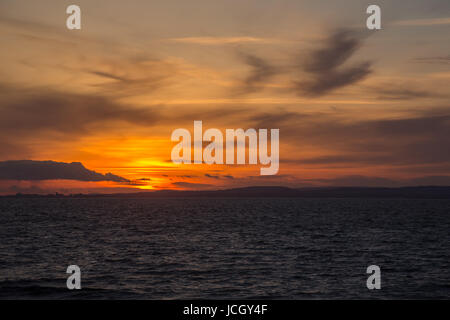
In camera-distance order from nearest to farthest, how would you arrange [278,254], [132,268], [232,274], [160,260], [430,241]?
[232,274]
[132,268]
[160,260]
[278,254]
[430,241]

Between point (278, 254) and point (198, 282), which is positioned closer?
point (198, 282)

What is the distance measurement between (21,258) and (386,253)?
39.2 meters

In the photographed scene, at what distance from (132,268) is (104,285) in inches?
264

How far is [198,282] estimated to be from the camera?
31484 mm

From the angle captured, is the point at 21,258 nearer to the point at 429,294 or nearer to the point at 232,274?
the point at 232,274

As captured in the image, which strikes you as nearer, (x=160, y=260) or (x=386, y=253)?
(x=160, y=260)
